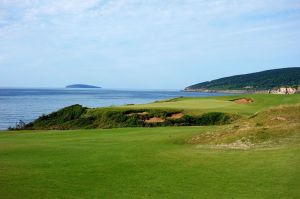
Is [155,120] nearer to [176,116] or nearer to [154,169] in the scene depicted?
[176,116]

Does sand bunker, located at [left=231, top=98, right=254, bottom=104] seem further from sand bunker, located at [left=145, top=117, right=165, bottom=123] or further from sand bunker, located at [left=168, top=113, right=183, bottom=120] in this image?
sand bunker, located at [left=145, top=117, right=165, bottom=123]

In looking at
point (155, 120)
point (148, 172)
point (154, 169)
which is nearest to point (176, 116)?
point (155, 120)

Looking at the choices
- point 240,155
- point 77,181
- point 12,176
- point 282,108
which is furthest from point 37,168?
point 282,108

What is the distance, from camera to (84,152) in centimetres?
1903

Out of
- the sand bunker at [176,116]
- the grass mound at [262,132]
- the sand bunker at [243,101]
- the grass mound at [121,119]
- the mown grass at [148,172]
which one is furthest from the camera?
the sand bunker at [243,101]

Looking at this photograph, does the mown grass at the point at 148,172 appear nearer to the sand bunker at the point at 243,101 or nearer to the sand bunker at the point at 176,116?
the sand bunker at the point at 176,116

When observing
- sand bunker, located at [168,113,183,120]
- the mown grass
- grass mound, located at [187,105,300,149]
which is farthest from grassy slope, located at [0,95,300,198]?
sand bunker, located at [168,113,183,120]

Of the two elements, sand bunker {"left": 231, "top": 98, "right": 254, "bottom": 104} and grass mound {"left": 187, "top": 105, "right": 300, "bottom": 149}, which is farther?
sand bunker {"left": 231, "top": 98, "right": 254, "bottom": 104}

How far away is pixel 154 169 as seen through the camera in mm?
14820

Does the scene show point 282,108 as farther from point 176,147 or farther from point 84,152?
point 84,152

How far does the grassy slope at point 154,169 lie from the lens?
38.4 feet

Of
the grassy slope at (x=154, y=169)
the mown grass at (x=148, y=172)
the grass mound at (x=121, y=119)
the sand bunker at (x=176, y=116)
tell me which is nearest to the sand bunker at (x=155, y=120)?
the grass mound at (x=121, y=119)

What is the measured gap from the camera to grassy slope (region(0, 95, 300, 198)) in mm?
11719

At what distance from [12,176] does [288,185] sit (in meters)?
9.28
